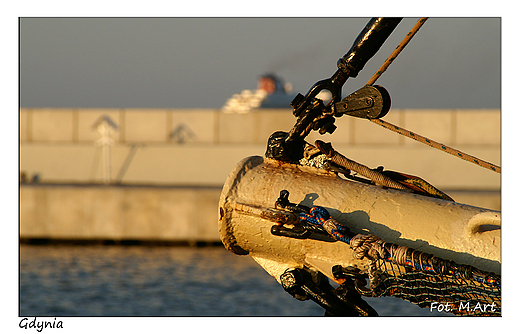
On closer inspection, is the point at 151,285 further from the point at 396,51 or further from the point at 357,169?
the point at 396,51

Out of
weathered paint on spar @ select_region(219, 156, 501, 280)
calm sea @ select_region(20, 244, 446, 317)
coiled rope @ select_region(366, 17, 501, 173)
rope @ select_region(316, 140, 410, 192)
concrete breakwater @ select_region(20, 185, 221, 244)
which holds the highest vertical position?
coiled rope @ select_region(366, 17, 501, 173)

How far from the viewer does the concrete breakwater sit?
13.8 metres

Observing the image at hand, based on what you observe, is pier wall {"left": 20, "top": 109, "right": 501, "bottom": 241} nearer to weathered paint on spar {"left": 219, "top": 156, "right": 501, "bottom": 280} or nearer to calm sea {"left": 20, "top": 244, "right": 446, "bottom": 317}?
calm sea {"left": 20, "top": 244, "right": 446, "bottom": 317}

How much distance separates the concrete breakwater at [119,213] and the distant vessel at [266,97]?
52.7ft

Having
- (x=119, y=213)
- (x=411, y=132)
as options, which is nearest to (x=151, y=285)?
(x=119, y=213)

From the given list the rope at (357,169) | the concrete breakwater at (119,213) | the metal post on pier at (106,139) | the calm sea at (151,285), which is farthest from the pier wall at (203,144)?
the rope at (357,169)

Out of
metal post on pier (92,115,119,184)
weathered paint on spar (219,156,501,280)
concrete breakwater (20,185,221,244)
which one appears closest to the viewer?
weathered paint on spar (219,156,501,280)

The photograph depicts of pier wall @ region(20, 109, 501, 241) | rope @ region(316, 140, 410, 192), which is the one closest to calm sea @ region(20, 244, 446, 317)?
pier wall @ region(20, 109, 501, 241)

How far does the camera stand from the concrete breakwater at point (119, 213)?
45.3ft

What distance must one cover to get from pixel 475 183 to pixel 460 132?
1.77m

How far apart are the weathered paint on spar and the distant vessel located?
88.4 ft

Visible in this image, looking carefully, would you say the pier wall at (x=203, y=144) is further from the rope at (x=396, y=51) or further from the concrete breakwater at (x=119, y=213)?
the rope at (x=396, y=51)

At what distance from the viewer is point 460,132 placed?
18.0 m
